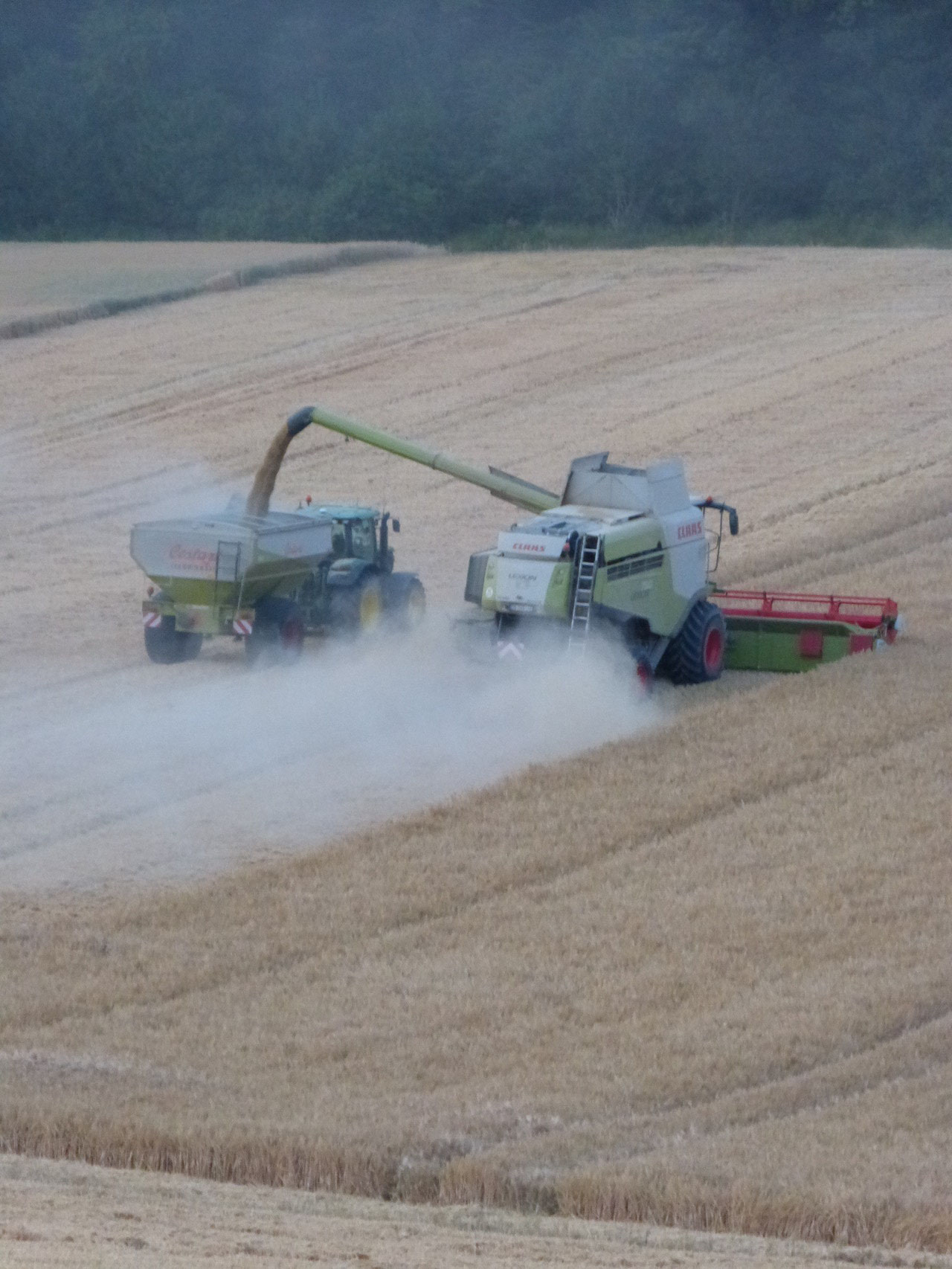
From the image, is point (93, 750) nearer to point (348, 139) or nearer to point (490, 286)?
point (490, 286)

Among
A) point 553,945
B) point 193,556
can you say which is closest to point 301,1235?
point 553,945

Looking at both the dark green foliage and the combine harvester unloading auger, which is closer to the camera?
the combine harvester unloading auger

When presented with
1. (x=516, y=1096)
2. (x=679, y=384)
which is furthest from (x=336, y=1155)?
(x=679, y=384)

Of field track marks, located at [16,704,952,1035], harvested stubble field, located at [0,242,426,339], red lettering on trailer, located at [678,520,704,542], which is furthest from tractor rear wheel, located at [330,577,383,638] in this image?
harvested stubble field, located at [0,242,426,339]

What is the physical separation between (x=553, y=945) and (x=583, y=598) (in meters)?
5.47

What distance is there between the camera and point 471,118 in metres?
62.6

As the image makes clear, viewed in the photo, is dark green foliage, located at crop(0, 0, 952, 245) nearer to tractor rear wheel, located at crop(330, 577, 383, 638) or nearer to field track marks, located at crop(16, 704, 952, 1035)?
tractor rear wheel, located at crop(330, 577, 383, 638)

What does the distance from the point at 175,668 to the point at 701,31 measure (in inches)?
1843

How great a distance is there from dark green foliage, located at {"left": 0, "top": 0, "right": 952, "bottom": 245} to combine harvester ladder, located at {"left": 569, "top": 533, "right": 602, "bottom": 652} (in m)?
37.9

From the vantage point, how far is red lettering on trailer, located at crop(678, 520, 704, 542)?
17641 mm

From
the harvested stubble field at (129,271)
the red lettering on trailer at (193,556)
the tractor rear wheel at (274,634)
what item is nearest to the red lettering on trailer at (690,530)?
the tractor rear wheel at (274,634)

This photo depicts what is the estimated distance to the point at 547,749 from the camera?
15617 millimetres

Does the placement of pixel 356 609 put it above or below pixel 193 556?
below

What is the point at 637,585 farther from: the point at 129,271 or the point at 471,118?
the point at 471,118
